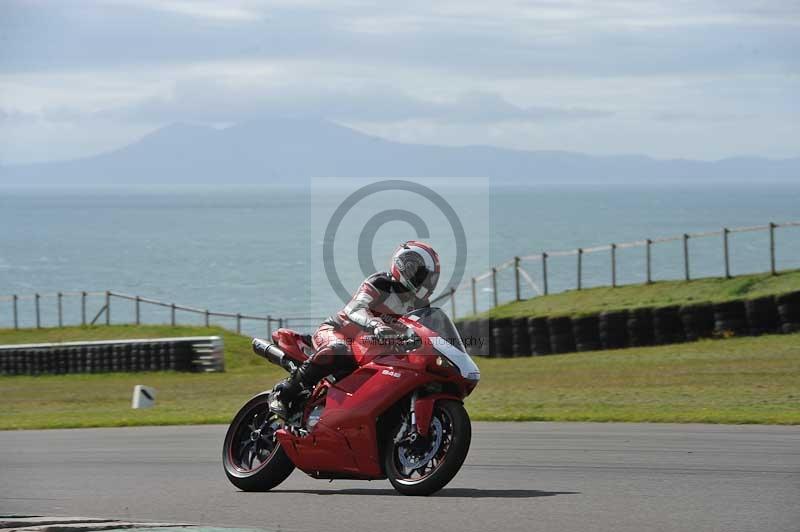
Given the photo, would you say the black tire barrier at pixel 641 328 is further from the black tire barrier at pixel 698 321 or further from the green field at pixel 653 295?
the black tire barrier at pixel 698 321

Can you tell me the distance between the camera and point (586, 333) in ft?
90.4

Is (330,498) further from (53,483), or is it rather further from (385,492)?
(53,483)

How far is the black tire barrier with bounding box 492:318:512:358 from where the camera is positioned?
29109mm

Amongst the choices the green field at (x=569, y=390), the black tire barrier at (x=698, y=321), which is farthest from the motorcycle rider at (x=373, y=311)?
the black tire barrier at (x=698, y=321)

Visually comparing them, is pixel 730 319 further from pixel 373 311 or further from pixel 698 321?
pixel 373 311

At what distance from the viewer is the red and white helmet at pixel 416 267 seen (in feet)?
27.7

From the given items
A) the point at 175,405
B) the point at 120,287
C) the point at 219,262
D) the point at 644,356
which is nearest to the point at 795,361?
the point at 644,356

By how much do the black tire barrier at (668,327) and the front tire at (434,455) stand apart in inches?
734

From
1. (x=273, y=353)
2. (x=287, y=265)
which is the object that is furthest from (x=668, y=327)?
(x=287, y=265)

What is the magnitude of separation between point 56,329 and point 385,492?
3630 cm

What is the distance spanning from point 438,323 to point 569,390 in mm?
11108

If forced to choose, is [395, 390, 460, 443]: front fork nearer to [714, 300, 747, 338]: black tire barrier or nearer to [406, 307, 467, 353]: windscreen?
[406, 307, 467, 353]: windscreen

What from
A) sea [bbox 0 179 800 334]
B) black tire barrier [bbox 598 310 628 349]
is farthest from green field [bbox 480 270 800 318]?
sea [bbox 0 179 800 334]

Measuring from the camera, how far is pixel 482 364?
27922 mm
